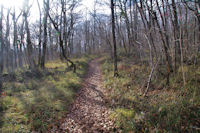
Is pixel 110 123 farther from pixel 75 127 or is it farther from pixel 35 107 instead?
pixel 35 107

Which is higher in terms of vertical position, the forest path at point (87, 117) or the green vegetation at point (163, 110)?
the green vegetation at point (163, 110)

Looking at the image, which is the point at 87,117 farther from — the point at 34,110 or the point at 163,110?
the point at 163,110

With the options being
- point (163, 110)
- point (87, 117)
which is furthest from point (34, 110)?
point (163, 110)

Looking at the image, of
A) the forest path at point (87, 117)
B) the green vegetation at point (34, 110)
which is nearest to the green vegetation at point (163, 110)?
the forest path at point (87, 117)

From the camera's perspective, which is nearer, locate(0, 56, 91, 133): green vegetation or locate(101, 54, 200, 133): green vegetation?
locate(101, 54, 200, 133): green vegetation

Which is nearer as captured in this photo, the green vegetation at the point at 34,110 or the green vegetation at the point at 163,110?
the green vegetation at the point at 163,110

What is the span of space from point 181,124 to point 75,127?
3.12m

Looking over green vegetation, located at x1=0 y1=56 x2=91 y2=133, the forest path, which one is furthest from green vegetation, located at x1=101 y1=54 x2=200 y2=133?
green vegetation, located at x1=0 y1=56 x2=91 y2=133

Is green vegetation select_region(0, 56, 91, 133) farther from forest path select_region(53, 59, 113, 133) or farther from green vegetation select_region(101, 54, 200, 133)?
green vegetation select_region(101, 54, 200, 133)

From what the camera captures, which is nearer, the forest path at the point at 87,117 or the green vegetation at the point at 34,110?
the green vegetation at the point at 34,110

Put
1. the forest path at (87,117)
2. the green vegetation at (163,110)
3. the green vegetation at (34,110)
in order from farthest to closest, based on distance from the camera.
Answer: the forest path at (87,117) → the green vegetation at (34,110) → the green vegetation at (163,110)

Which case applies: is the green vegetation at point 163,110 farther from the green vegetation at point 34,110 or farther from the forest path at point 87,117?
the green vegetation at point 34,110

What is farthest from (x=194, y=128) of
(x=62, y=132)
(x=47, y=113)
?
(x=47, y=113)

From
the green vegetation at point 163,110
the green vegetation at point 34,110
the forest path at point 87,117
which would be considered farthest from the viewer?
the forest path at point 87,117
